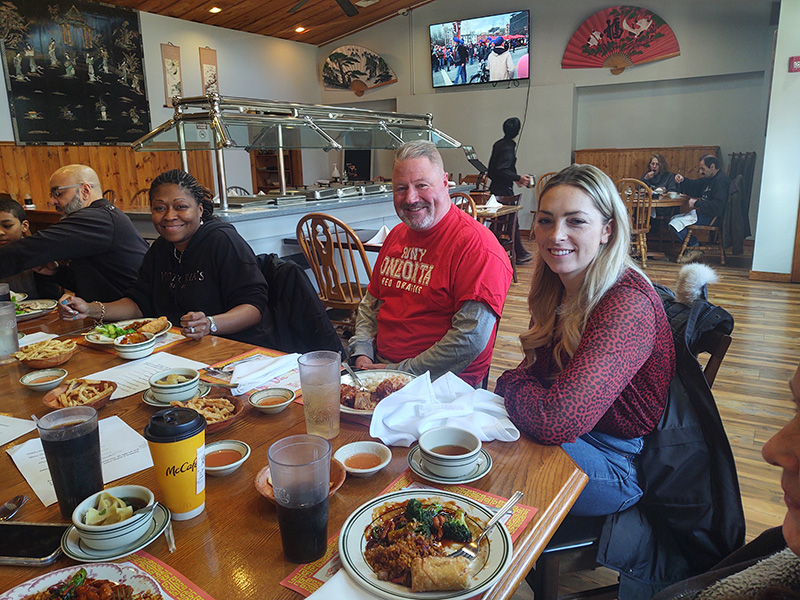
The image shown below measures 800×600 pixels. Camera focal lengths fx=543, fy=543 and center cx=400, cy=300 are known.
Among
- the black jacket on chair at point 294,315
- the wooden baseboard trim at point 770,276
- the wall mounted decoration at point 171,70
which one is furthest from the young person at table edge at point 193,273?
the wall mounted decoration at point 171,70

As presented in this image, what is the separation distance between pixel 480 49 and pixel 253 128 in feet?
20.2

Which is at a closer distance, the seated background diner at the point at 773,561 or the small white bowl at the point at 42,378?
the seated background diner at the point at 773,561

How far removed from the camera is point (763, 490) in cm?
210

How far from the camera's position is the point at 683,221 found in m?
6.48

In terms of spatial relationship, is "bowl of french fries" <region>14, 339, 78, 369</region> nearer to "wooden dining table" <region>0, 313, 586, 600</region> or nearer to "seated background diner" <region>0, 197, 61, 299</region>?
"wooden dining table" <region>0, 313, 586, 600</region>

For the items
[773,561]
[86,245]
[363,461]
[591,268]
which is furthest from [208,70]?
[773,561]

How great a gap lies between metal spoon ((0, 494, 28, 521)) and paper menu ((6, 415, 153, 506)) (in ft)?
0.09

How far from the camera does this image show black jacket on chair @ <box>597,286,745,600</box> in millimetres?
1161

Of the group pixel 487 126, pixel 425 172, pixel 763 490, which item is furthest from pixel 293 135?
pixel 487 126

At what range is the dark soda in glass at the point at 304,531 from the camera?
2.43 feet

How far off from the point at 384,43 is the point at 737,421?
8646mm

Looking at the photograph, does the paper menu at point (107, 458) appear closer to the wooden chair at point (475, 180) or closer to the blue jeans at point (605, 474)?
the blue jeans at point (605, 474)

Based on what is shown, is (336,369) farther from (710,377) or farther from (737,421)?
(737,421)

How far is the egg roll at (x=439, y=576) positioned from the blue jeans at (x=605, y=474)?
0.59m
